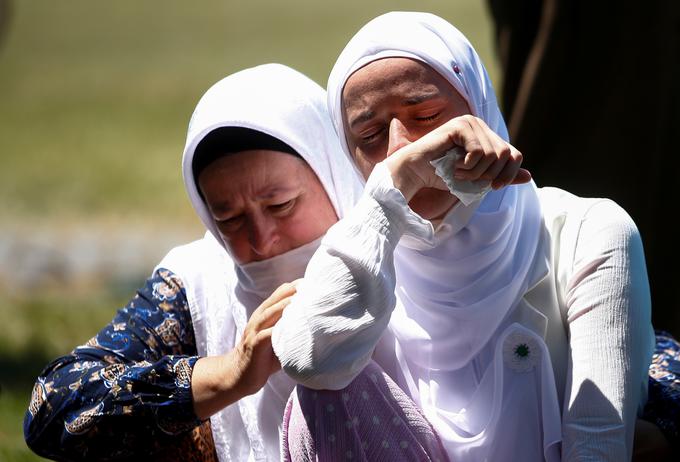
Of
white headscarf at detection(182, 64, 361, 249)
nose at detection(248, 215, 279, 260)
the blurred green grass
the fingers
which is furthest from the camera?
the blurred green grass

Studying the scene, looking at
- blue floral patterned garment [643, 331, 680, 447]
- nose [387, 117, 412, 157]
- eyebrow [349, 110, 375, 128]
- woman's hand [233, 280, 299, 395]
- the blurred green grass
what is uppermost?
the blurred green grass

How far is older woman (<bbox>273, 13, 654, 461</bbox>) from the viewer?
2061 mm

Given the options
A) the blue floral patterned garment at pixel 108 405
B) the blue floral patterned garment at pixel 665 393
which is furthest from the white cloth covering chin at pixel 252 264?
the blue floral patterned garment at pixel 665 393

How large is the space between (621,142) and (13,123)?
858cm

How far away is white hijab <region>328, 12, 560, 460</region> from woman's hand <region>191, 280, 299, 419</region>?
0.31 meters

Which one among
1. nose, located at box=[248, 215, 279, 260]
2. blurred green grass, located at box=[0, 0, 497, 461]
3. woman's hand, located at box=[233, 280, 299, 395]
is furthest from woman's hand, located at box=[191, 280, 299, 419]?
blurred green grass, located at box=[0, 0, 497, 461]

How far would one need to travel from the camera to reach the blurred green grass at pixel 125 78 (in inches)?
408

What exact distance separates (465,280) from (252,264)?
54cm

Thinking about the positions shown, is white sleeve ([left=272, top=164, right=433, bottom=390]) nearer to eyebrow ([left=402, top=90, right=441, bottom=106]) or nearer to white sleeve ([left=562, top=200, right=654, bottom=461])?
eyebrow ([left=402, top=90, right=441, bottom=106])

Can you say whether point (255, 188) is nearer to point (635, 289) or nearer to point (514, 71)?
point (635, 289)

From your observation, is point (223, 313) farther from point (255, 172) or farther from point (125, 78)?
point (125, 78)

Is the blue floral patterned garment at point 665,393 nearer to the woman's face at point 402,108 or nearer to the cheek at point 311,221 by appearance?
the woman's face at point 402,108

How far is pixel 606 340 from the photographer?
6.93ft

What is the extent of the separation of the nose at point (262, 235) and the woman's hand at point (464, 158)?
18.7 inches
